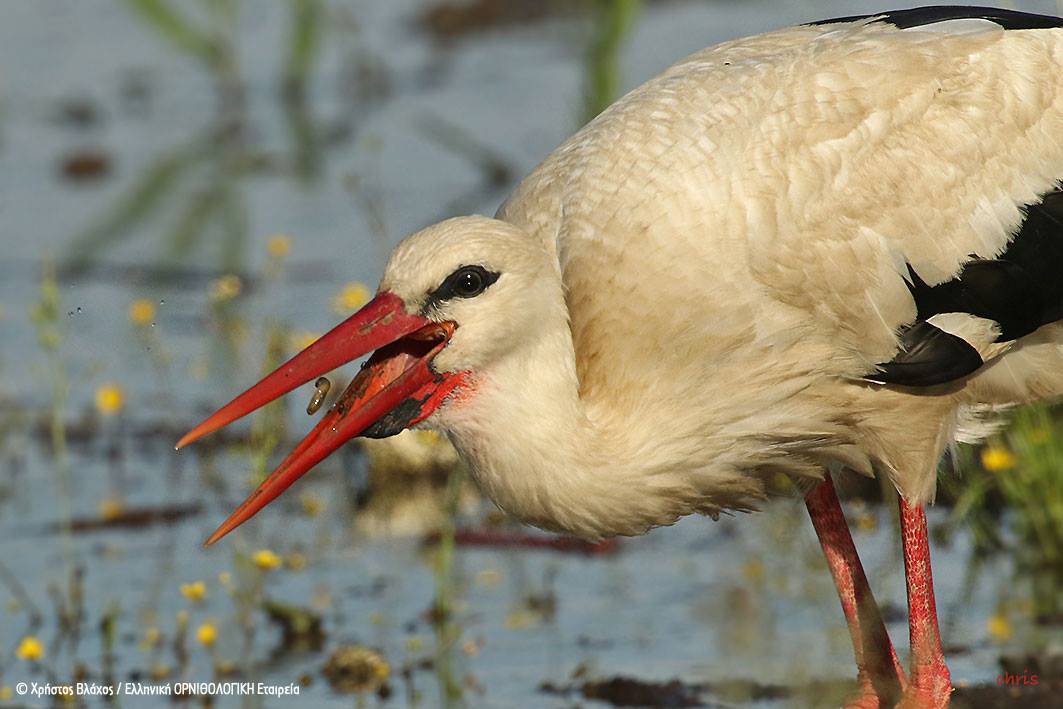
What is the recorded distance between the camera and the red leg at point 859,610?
576cm

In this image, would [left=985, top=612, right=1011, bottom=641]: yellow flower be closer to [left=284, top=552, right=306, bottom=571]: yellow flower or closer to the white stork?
the white stork

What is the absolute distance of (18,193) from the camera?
1121cm

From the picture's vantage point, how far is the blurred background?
20.7ft

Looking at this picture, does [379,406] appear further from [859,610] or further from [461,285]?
[859,610]

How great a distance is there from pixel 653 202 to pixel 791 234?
1.10ft

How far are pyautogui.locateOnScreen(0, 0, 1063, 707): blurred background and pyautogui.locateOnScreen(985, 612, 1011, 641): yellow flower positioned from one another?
20 millimetres

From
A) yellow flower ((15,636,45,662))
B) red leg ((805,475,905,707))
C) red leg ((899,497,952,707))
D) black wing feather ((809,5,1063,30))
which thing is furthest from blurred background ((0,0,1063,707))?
black wing feather ((809,5,1063,30))

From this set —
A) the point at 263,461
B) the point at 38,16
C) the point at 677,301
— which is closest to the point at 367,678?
the point at 263,461

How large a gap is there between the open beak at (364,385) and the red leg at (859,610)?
138cm

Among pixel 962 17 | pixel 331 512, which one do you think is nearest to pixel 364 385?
pixel 962 17

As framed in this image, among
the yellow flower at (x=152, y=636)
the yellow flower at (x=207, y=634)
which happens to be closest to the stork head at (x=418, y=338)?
the yellow flower at (x=207, y=634)

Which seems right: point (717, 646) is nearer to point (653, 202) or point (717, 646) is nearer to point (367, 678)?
point (367, 678)

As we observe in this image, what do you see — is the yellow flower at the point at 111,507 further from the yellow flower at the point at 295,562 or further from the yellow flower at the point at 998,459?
the yellow flower at the point at 998,459

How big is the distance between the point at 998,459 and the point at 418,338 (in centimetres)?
232
